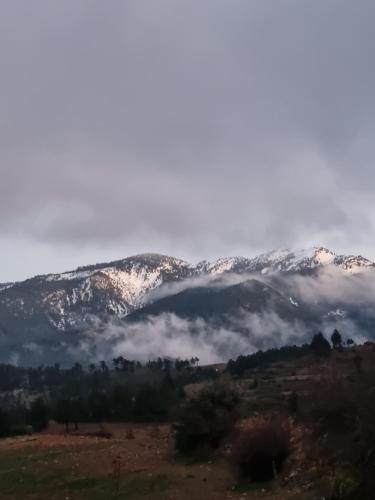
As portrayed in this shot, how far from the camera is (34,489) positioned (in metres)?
33.4

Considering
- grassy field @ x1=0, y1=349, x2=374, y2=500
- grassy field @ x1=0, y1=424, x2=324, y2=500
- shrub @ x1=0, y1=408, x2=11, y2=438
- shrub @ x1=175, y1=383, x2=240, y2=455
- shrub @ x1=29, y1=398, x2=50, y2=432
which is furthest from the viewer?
shrub @ x1=29, y1=398, x2=50, y2=432

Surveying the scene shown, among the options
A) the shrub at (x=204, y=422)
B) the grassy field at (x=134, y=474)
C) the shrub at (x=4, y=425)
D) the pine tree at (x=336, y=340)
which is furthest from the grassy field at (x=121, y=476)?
the pine tree at (x=336, y=340)

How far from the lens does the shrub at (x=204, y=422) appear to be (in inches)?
1628

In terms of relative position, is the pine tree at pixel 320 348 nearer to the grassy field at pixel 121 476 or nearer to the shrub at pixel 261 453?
the grassy field at pixel 121 476

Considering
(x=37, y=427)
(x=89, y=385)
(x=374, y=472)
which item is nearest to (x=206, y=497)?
(x=374, y=472)

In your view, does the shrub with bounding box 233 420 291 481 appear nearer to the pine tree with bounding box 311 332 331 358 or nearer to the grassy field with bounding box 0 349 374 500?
the grassy field with bounding box 0 349 374 500

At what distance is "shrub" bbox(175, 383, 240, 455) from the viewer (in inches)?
1628

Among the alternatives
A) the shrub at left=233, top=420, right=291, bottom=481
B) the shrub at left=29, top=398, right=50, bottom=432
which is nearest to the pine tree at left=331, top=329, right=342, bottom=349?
the shrub at left=29, top=398, right=50, bottom=432

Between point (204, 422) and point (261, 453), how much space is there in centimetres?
1222

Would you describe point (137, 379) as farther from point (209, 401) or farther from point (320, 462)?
point (320, 462)

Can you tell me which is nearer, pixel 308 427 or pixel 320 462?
pixel 320 462

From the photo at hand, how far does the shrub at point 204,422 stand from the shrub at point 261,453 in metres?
10.3

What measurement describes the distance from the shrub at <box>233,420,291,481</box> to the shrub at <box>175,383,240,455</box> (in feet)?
33.9

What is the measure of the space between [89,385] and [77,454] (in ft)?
516
